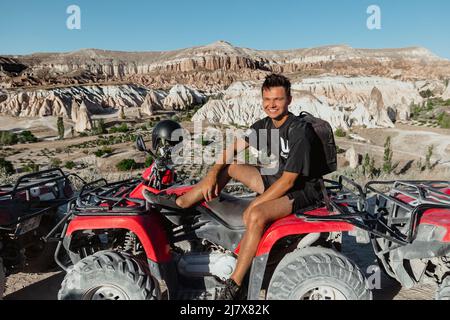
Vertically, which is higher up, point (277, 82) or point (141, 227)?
point (277, 82)

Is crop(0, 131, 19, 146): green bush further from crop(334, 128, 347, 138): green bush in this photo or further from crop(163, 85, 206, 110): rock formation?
crop(163, 85, 206, 110): rock formation

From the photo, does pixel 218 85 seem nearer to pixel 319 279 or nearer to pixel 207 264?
pixel 207 264

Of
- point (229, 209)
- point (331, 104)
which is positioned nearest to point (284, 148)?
point (229, 209)

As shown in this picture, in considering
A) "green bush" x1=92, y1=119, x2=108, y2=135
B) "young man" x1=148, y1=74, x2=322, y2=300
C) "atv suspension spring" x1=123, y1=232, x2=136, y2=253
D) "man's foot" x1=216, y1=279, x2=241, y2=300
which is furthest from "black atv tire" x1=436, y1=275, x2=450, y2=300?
"green bush" x1=92, y1=119, x2=108, y2=135

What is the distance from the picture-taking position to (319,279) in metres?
3.03

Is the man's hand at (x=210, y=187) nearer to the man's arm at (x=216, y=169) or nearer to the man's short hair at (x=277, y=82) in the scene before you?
the man's arm at (x=216, y=169)

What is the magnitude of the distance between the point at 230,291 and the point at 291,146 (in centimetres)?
123

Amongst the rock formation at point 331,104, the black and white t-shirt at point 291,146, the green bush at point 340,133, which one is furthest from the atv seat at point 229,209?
the rock formation at point 331,104

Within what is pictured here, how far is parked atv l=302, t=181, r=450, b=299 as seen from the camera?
3.17 metres

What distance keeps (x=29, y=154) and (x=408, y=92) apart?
54.5 m

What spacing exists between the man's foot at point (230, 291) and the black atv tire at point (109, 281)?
0.56 meters

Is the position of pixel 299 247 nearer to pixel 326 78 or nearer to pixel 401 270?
pixel 401 270

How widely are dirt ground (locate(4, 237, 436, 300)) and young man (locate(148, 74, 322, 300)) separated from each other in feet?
4.61
